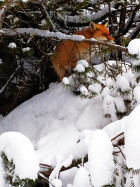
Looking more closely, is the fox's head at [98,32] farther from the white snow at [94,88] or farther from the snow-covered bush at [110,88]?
the white snow at [94,88]

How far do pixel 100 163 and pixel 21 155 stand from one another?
0.34 m

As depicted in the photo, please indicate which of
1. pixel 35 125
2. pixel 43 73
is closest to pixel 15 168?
pixel 35 125

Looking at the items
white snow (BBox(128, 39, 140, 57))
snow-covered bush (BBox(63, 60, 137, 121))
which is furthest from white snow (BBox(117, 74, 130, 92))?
white snow (BBox(128, 39, 140, 57))

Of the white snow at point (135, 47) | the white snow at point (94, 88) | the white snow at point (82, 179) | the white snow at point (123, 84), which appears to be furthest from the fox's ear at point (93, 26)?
the white snow at point (82, 179)

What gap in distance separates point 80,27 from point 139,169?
4068 millimetres

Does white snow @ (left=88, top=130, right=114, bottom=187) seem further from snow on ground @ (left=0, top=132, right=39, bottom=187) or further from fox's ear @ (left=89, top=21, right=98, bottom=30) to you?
fox's ear @ (left=89, top=21, right=98, bottom=30)

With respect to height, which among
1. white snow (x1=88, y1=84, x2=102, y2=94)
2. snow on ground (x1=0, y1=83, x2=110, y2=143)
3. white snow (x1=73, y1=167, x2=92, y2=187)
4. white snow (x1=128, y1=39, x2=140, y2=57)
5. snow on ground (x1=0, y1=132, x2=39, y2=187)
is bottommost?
snow on ground (x1=0, y1=83, x2=110, y2=143)

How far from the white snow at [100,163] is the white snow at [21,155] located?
0.25 metres

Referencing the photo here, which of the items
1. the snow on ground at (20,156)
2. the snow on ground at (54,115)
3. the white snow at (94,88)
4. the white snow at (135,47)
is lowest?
the snow on ground at (54,115)

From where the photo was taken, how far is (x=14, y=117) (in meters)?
3.25

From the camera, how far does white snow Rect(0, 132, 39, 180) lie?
1132mm

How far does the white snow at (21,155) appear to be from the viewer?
113 centimetres

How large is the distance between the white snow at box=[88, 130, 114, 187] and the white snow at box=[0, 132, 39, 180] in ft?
0.83

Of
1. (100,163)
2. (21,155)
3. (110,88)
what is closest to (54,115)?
(110,88)
